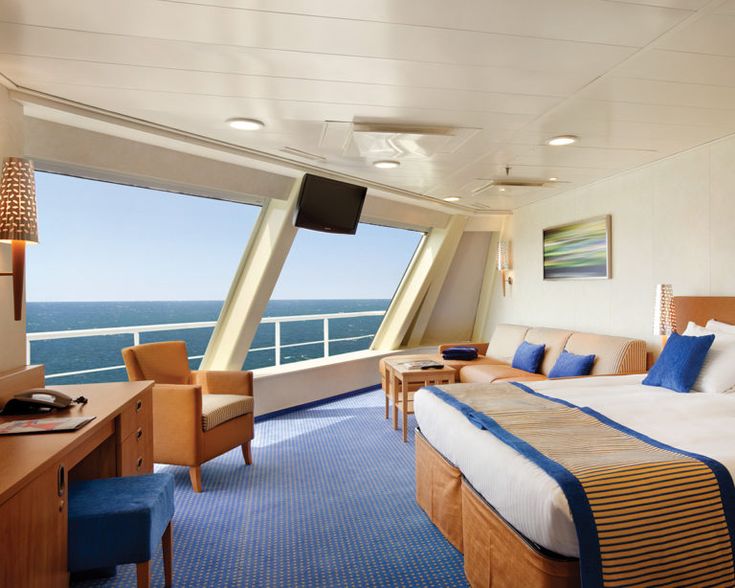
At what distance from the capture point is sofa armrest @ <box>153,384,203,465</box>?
10.4 ft

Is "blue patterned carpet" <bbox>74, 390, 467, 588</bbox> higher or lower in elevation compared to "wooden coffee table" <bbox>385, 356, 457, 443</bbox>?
lower

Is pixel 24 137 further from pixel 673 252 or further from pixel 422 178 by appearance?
pixel 673 252

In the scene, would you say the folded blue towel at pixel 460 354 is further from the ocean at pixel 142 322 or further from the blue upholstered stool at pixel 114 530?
the blue upholstered stool at pixel 114 530

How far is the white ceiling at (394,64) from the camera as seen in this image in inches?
73.0

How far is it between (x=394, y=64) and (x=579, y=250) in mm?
3752

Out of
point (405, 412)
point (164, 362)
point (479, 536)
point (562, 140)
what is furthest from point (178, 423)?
point (562, 140)

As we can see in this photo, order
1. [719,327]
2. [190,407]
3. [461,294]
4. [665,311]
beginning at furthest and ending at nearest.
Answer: [461,294], [665,311], [719,327], [190,407]

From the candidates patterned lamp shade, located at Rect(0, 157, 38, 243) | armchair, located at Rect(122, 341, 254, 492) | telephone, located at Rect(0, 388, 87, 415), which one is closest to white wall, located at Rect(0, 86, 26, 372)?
patterned lamp shade, located at Rect(0, 157, 38, 243)

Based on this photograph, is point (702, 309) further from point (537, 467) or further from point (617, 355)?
point (537, 467)

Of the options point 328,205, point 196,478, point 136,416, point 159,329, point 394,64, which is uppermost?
point 394,64

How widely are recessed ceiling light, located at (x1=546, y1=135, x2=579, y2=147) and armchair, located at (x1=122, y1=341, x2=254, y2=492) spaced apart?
2.98 meters

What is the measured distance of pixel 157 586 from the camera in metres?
2.16

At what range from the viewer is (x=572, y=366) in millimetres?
4379

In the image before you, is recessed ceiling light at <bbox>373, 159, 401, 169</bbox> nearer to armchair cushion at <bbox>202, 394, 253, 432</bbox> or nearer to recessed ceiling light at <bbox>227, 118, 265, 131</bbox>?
recessed ceiling light at <bbox>227, 118, 265, 131</bbox>
